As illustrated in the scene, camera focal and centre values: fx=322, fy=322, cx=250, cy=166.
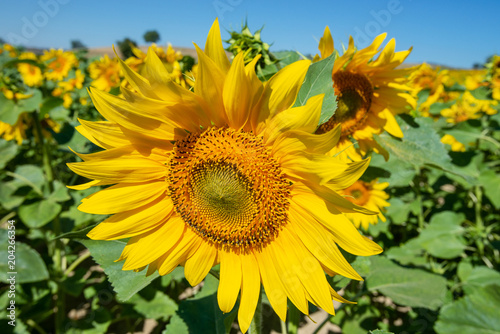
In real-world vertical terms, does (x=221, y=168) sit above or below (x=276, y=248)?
above

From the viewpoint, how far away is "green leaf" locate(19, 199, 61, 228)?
2742mm

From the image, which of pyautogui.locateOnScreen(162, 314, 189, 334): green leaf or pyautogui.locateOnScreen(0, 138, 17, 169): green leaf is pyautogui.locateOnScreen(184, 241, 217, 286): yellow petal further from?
pyautogui.locateOnScreen(0, 138, 17, 169): green leaf

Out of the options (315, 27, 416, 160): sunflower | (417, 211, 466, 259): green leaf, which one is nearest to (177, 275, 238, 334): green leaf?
(315, 27, 416, 160): sunflower

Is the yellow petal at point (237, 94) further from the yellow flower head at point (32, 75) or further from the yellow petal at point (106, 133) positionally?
the yellow flower head at point (32, 75)

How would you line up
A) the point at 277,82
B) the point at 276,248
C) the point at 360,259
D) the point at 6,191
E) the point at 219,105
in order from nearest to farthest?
the point at 277,82, the point at 219,105, the point at 276,248, the point at 360,259, the point at 6,191

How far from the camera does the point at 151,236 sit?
4.00 feet

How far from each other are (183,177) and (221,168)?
0.16 meters

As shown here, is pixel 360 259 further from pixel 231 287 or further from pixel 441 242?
pixel 441 242

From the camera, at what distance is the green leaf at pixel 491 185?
310 cm

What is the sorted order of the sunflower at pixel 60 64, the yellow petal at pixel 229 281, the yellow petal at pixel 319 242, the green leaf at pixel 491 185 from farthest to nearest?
the sunflower at pixel 60 64 < the green leaf at pixel 491 185 < the yellow petal at pixel 229 281 < the yellow petal at pixel 319 242

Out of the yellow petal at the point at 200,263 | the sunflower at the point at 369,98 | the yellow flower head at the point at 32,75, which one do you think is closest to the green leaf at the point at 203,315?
the yellow petal at the point at 200,263

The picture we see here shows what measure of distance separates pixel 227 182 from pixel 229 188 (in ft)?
0.09

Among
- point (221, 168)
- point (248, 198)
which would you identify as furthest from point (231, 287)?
point (221, 168)

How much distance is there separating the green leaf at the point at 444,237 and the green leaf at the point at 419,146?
1.67 meters
